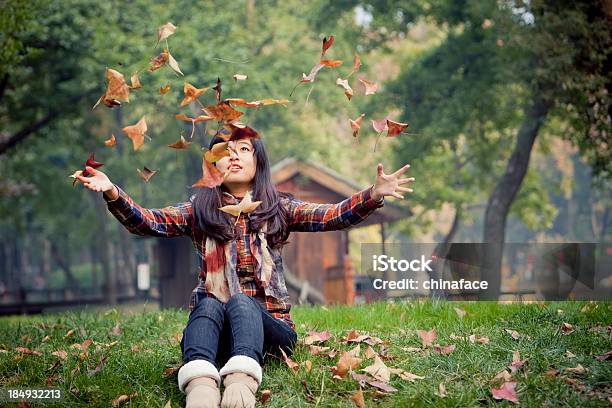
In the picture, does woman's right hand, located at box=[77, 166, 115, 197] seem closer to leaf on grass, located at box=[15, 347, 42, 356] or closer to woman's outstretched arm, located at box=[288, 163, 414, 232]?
woman's outstretched arm, located at box=[288, 163, 414, 232]

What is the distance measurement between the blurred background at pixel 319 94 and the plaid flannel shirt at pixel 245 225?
861cm

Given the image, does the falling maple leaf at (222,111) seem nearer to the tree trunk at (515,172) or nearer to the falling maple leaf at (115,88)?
the falling maple leaf at (115,88)

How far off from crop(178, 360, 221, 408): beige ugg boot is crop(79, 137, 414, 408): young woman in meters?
0.08

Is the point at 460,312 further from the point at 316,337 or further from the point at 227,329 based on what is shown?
the point at 227,329

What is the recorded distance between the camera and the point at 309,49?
27656 millimetres

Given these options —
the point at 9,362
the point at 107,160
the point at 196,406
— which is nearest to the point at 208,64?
the point at 107,160

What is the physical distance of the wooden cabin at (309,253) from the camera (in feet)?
75.7

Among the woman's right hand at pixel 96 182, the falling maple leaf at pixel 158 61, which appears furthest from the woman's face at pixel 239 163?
the woman's right hand at pixel 96 182

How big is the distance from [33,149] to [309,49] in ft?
41.1

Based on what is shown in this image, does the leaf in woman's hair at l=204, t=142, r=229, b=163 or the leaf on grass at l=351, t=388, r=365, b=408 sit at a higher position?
the leaf in woman's hair at l=204, t=142, r=229, b=163

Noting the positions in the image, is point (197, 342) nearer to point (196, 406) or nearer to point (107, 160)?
point (196, 406)

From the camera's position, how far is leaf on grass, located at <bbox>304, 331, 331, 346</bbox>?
18.9ft

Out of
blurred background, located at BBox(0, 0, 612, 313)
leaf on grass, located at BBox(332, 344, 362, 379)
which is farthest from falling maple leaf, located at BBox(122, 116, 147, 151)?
blurred background, located at BBox(0, 0, 612, 313)

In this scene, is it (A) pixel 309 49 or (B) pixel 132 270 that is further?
(B) pixel 132 270
